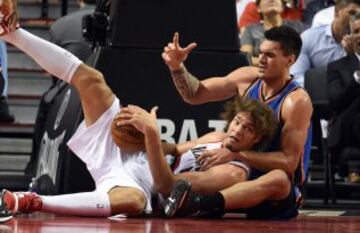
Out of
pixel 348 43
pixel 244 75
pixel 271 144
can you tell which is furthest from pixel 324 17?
pixel 271 144

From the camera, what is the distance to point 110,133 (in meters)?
6.84

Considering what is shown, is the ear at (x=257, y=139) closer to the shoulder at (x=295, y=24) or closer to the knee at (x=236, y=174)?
the knee at (x=236, y=174)

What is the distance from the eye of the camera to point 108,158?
269 inches

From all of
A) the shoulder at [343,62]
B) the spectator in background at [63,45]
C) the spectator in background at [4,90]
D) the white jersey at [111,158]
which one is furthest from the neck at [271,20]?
the white jersey at [111,158]

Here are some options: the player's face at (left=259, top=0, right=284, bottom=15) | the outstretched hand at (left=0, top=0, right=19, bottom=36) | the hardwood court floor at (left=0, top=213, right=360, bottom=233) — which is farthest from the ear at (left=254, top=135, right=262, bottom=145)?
the player's face at (left=259, top=0, right=284, bottom=15)

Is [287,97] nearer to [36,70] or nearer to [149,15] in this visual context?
[149,15]

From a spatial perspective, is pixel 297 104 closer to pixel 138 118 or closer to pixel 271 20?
pixel 138 118

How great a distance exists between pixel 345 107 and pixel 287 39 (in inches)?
71.9

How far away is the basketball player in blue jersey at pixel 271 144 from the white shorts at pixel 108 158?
0.32m

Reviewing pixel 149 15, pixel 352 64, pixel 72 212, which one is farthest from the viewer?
pixel 352 64

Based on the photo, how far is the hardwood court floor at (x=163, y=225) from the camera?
17.9 feet

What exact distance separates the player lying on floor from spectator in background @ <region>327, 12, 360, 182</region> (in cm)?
186

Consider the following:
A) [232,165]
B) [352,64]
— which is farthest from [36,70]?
[232,165]

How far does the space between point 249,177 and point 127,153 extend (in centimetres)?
76
